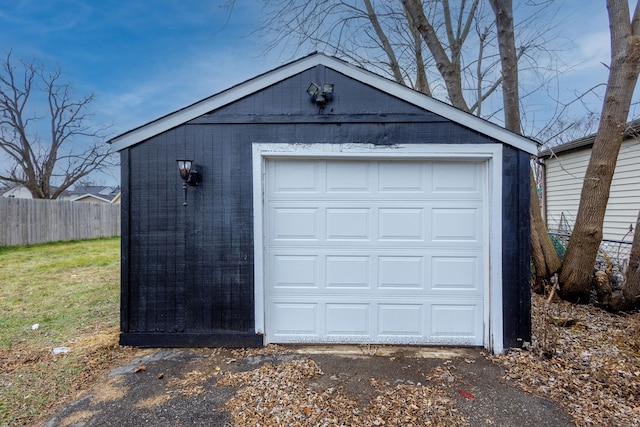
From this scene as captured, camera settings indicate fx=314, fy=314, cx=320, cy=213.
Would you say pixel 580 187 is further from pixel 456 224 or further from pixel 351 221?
pixel 351 221

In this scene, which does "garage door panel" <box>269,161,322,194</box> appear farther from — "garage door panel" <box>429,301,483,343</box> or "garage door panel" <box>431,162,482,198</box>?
"garage door panel" <box>429,301,483,343</box>

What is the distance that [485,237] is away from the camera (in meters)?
3.44

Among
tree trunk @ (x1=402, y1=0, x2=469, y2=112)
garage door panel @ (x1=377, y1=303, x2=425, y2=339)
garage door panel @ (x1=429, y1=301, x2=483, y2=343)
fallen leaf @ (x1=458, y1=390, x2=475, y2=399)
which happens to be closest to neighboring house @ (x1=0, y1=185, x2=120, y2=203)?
tree trunk @ (x1=402, y1=0, x2=469, y2=112)

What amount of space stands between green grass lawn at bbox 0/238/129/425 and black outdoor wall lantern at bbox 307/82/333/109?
349 cm

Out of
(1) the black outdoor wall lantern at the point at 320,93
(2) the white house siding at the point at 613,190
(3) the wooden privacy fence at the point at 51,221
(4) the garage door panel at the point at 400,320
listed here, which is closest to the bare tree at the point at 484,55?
(2) the white house siding at the point at 613,190

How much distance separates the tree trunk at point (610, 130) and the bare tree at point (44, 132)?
22248 millimetres

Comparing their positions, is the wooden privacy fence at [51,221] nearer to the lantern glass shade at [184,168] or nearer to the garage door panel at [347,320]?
the lantern glass shade at [184,168]

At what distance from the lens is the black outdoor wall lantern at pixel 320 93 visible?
3.36m

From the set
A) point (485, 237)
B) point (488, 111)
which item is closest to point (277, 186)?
point (485, 237)

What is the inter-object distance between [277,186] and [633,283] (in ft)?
16.5

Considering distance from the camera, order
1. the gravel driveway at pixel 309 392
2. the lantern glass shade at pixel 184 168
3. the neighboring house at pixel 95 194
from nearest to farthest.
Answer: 1. the gravel driveway at pixel 309 392
2. the lantern glass shade at pixel 184 168
3. the neighboring house at pixel 95 194

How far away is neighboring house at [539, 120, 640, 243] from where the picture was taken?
6965 millimetres

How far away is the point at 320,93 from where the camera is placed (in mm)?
3371

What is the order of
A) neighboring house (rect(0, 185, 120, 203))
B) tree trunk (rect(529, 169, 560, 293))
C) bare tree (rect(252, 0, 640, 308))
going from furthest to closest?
neighboring house (rect(0, 185, 120, 203)), tree trunk (rect(529, 169, 560, 293)), bare tree (rect(252, 0, 640, 308))
